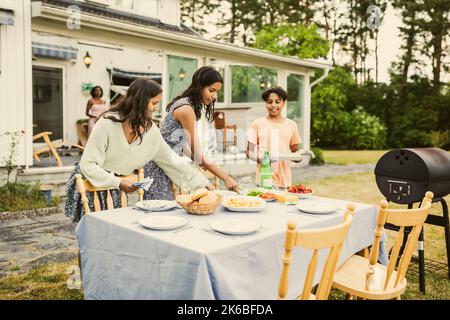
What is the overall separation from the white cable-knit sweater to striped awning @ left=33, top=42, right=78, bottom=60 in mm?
8175

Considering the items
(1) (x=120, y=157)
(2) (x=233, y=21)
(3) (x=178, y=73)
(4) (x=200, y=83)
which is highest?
(2) (x=233, y=21)

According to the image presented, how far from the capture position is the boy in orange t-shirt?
13.4 feet

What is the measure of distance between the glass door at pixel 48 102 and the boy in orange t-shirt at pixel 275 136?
835 centimetres

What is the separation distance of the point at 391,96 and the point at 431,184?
2241 centimetres

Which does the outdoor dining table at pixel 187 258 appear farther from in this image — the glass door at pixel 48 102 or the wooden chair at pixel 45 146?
the glass door at pixel 48 102

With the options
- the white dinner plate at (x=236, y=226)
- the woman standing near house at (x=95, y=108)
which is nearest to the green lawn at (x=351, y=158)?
the woman standing near house at (x=95, y=108)

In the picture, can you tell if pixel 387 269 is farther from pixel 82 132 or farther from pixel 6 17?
pixel 82 132

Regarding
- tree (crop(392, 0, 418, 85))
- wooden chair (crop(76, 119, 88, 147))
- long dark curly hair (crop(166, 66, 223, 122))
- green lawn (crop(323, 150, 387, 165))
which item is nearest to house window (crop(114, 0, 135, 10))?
wooden chair (crop(76, 119, 88, 147))

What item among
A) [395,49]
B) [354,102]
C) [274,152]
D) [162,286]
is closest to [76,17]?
[274,152]

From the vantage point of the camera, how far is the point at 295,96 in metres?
13.0

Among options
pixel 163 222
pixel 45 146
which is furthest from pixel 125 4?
pixel 163 222

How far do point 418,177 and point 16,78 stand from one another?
5920mm

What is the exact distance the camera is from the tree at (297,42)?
61.0ft

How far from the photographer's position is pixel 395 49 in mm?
27031
